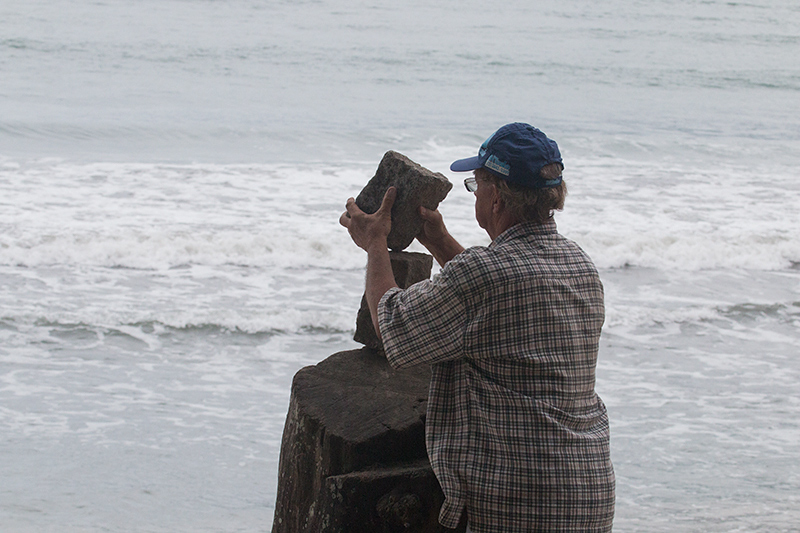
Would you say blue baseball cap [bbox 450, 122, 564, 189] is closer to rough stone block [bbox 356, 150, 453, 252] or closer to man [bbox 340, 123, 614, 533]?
man [bbox 340, 123, 614, 533]

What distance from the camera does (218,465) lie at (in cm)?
453

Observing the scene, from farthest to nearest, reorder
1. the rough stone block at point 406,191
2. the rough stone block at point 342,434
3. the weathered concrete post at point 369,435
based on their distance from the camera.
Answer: the rough stone block at point 406,191 < the rough stone block at point 342,434 < the weathered concrete post at point 369,435

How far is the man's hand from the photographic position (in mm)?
2335

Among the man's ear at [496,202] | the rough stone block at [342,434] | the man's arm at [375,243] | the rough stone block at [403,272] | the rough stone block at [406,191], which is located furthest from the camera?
the rough stone block at [403,272]

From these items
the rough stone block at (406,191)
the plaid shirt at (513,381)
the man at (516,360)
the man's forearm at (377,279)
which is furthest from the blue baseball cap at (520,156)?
the rough stone block at (406,191)

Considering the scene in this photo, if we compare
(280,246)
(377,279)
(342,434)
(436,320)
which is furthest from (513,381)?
(280,246)

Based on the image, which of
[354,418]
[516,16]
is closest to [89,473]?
[354,418]

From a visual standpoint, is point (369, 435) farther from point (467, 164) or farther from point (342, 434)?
point (467, 164)

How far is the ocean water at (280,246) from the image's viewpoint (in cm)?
451

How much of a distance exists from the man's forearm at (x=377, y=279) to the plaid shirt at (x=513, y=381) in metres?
0.16

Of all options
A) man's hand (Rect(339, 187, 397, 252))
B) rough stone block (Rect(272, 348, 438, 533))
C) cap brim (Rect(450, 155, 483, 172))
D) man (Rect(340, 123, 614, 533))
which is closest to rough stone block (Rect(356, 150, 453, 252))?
man's hand (Rect(339, 187, 397, 252))

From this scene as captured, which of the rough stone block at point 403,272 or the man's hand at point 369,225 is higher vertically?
the man's hand at point 369,225

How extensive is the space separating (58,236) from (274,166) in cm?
519

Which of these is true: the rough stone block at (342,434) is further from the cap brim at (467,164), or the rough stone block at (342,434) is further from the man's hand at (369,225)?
the cap brim at (467,164)
